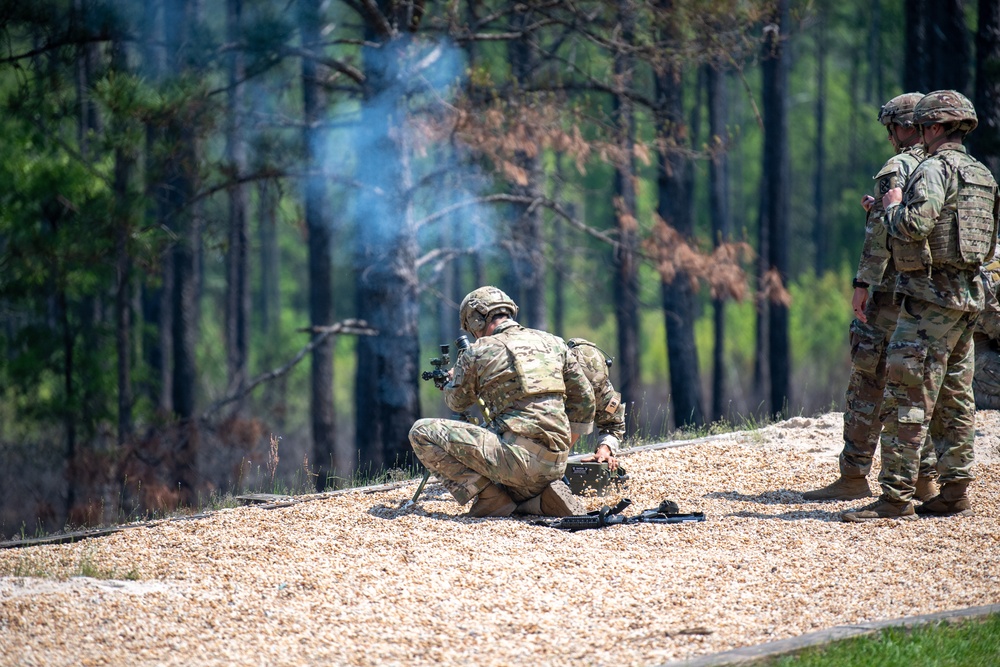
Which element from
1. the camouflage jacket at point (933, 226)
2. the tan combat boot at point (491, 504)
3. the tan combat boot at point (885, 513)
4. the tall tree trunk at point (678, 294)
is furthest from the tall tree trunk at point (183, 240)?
the camouflage jacket at point (933, 226)

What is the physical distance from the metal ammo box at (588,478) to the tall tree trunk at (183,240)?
398 centimetres

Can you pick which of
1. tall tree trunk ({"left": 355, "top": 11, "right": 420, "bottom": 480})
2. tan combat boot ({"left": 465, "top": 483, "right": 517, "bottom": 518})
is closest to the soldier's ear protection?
tan combat boot ({"left": 465, "top": 483, "right": 517, "bottom": 518})

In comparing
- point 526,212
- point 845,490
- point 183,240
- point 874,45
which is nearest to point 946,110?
point 845,490

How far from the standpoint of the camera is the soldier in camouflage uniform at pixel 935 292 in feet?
22.9

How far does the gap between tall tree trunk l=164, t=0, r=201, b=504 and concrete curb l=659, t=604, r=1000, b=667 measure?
21.5 feet

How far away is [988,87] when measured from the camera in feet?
43.8

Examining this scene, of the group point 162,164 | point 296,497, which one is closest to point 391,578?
point 296,497

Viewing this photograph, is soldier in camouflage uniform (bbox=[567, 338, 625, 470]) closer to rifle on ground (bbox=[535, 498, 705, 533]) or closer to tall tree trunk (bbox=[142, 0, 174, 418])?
rifle on ground (bbox=[535, 498, 705, 533])

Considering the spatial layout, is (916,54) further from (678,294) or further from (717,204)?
(717,204)

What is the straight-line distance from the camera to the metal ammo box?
26.8ft

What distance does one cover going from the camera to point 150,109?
11.6 meters

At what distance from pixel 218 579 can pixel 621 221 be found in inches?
346

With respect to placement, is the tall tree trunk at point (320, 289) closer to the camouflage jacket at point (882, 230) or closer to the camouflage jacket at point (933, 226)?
the camouflage jacket at point (882, 230)

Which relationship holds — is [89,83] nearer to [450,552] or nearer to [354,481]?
[354,481]
